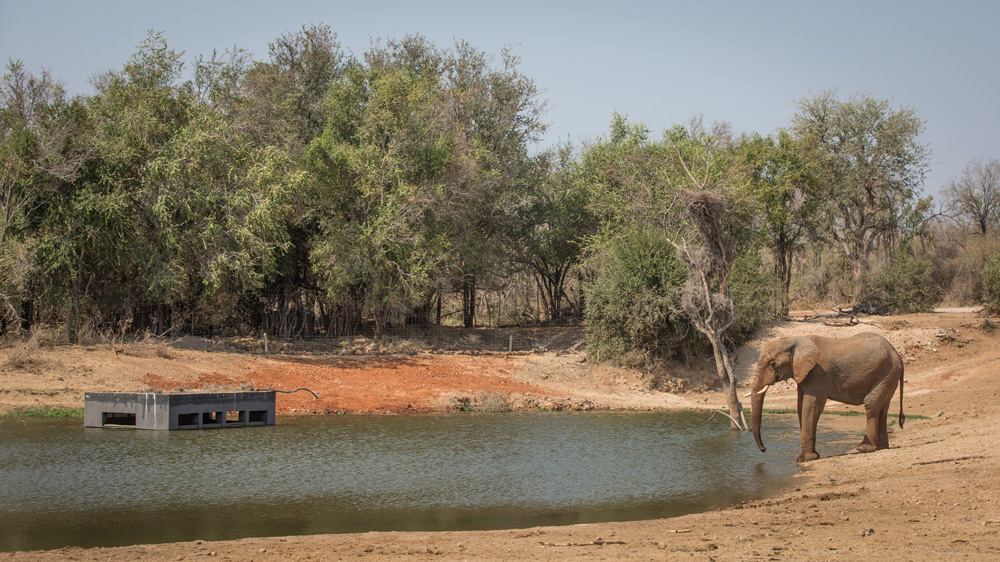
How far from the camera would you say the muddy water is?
1134 cm

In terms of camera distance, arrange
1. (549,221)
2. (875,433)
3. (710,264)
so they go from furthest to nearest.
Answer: (549,221), (710,264), (875,433)

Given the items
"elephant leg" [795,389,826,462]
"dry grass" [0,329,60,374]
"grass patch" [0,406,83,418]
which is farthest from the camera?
"dry grass" [0,329,60,374]

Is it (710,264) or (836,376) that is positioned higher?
(710,264)

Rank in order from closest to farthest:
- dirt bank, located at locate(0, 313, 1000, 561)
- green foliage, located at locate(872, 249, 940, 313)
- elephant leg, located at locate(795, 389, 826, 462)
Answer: dirt bank, located at locate(0, 313, 1000, 561), elephant leg, located at locate(795, 389, 826, 462), green foliage, located at locate(872, 249, 940, 313)

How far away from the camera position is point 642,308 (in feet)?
99.0

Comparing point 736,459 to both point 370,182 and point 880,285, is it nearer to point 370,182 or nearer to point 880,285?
point 370,182

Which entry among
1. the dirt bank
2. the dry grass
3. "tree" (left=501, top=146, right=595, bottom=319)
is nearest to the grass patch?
the dirt bank

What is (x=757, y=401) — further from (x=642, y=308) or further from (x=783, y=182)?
(x=783, y=182)

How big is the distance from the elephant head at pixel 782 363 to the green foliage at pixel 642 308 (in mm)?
13189

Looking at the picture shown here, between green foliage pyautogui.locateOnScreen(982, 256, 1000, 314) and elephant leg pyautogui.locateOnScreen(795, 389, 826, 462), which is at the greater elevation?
green foliage pyautogui.locateOnScreen(982, 256, 1000, 314)

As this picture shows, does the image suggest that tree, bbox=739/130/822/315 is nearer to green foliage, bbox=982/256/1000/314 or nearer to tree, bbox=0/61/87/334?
green foliage, bbox=982/256/1000/314

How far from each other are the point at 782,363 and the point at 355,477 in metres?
8.89

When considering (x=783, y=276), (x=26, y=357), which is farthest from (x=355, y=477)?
(x=783, y=276)

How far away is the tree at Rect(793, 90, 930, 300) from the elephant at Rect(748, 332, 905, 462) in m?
31.2
